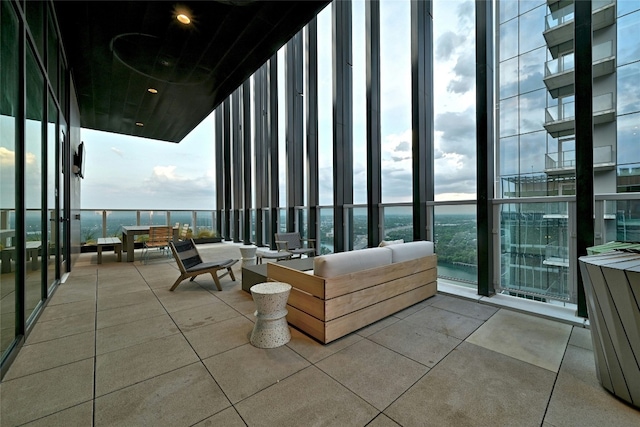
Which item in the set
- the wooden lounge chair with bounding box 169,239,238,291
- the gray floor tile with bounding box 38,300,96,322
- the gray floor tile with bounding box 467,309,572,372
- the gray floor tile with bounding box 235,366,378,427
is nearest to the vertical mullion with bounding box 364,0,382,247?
the gray floor tile with bounding box 467,309,572,372

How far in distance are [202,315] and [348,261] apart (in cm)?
185

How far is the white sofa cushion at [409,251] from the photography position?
2.99 meters

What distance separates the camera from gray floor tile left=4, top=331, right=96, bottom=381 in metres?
1.91

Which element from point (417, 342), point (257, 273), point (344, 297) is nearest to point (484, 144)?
point (417, 342)

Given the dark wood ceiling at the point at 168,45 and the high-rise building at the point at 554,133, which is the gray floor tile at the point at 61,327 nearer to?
the dark wood ceiling at the point at 168,45

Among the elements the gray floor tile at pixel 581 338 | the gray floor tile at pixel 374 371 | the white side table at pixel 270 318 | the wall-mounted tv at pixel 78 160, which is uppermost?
the wall-mounted tv at pixel 78 160

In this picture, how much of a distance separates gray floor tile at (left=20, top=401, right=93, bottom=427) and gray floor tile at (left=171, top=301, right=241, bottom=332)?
105 centimetres

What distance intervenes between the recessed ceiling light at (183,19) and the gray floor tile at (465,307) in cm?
497

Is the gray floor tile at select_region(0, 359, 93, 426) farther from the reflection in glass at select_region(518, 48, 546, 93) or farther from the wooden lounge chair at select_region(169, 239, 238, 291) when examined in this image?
the reflection in glass at select_region(518, 48, 546, 93)

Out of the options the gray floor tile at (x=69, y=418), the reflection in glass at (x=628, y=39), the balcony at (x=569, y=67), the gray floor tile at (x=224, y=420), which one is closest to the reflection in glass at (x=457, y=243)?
the balcony at (x=569, y=67)

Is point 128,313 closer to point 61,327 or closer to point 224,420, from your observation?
point 61,327

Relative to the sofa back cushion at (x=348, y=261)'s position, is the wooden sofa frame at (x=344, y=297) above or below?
below

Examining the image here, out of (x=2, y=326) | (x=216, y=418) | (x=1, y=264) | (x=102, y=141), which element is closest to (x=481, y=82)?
(x=216, y=418)

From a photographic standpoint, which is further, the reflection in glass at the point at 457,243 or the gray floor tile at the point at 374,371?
the reflection in glass at the point at 457,243
